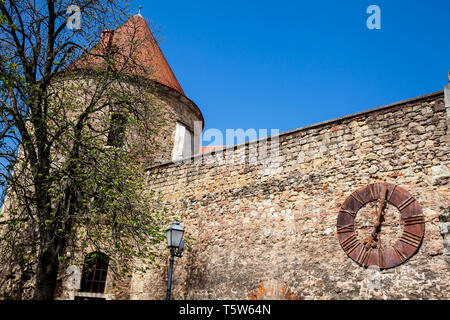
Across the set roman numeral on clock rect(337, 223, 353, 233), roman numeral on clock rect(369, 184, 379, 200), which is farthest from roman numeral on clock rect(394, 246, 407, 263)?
roman numeral on clock rect(369, 184, 379, 200)

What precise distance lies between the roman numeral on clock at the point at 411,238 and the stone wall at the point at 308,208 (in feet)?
0.30

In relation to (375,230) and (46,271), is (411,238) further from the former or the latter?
(46,271)

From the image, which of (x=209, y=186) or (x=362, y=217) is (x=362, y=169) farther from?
(x=209, y=186)

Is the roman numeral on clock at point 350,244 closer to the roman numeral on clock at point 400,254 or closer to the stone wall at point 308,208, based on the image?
the stone wall at point 308,208

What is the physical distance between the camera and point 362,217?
747cm

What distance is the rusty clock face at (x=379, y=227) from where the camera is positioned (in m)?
6.82

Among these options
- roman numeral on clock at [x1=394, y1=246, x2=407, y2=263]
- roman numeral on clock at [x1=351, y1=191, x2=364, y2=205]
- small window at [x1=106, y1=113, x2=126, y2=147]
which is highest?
small window at [x1=106, y1=113, x2=126, y2=147]

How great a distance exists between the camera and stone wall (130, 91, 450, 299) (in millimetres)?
6910

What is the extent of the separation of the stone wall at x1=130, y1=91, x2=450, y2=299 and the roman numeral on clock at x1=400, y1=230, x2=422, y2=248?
92 mm

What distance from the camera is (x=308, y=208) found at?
328 inches

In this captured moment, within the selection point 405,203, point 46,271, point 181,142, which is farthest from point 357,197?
point 181,142

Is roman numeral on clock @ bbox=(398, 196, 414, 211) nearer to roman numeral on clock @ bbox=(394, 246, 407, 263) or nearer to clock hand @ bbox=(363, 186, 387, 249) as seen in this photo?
clock hand @ bbox=(363, 186, 387, 249)

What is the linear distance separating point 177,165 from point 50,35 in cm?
473

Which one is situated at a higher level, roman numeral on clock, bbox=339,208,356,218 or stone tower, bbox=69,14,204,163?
stone tower, bbox=69,14,204,163
